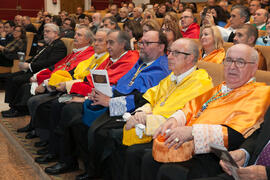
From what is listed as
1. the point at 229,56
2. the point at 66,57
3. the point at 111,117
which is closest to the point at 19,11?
the point at 66,57

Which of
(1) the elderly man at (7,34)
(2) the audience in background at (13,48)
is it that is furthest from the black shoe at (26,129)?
(1) the elderly man at (7,34)

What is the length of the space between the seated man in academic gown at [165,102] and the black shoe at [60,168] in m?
0.77

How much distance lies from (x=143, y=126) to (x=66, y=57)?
113 inches

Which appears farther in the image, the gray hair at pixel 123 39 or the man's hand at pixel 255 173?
the gray hair at pixel 123 39

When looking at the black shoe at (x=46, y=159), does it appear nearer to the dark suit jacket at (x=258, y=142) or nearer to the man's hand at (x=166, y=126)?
the man's hand at (x=166, y=126)

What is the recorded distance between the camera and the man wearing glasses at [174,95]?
9.13 ft

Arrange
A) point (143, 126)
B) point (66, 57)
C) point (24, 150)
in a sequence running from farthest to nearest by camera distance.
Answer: point (66, 57), point (24, 150), point (143, 126)

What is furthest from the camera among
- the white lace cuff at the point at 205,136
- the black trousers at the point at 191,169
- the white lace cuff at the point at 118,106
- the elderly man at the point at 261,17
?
the elderly man at the point at 261,17

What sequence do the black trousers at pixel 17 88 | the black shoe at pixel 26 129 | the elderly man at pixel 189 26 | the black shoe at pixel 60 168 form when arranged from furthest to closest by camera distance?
1. the elderly man at pixel 189 26
2. the black trousers at pixel 17 88
3. the black shoe at pixel 26 129
4. the black shoe at pixel 60 168

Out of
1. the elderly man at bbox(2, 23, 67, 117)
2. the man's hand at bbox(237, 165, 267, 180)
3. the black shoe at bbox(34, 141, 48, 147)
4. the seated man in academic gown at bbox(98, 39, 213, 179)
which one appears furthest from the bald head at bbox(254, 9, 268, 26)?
the man's hand at bbox(237, 165, 267, 180)

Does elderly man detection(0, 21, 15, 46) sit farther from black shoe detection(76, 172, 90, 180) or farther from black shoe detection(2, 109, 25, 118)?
black shoe detection(76, 172, 90, 180)

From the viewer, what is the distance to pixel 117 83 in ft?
12.4

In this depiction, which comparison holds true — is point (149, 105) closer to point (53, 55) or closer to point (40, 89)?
point (40, 89)

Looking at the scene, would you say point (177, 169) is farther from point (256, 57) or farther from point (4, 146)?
point (4, 146)
